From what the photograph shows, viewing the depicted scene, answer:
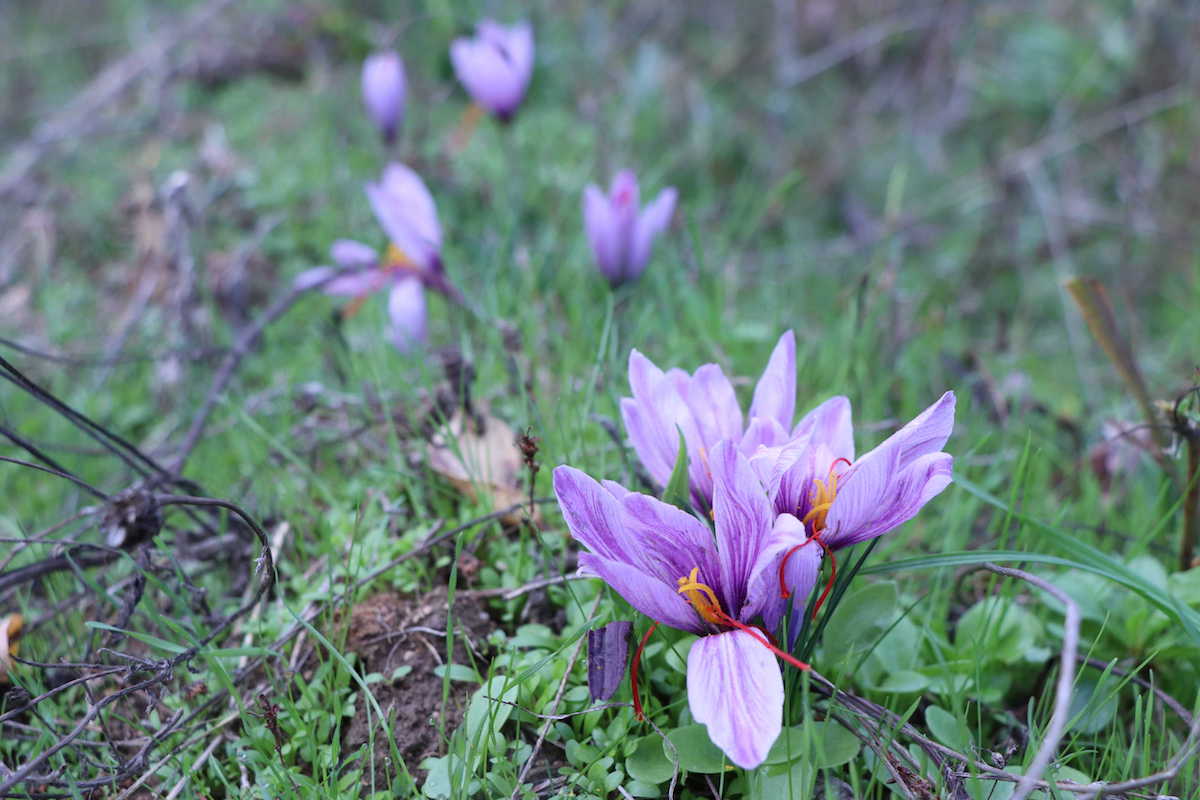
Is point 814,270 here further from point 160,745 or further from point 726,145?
point 160,745

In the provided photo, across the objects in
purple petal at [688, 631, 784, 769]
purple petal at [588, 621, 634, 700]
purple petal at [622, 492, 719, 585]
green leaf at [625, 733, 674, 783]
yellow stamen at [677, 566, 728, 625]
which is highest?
purple petal at [622, 492, 719, 585]

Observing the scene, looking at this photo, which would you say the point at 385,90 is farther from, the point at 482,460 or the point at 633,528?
the point at 633,528

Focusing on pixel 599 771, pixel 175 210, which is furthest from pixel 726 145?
pixel 599 771

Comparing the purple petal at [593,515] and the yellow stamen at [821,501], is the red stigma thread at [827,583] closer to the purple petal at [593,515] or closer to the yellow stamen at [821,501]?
the yellow stamen at [821,501]

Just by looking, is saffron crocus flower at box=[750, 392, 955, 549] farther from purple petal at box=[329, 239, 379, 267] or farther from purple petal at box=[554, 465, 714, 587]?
purple petal at box=[329, 239, 379, 267]

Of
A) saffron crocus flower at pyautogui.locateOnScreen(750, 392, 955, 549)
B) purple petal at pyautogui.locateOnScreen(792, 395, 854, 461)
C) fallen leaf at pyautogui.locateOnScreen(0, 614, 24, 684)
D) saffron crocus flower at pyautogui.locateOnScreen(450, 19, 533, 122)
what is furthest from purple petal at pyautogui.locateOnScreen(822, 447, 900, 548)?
saffron crocus flower at pyautogui.locateOnScreen(450, 19, 533, 122)

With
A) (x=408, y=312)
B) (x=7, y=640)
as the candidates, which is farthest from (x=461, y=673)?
(x=408, y=312)

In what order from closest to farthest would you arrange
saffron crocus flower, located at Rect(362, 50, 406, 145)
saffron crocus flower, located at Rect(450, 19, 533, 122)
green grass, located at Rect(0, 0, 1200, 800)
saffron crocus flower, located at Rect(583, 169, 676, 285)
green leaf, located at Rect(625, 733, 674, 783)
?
green leaf, located at Rect(625, 733, 674, 783) → green grass, located at Rect(0, 0, 1200, 800) → saffron crocus flower, located at Rect(583, 169, 676, 285) → saffron crocus flower, located at Rect(450, 19, 533, 122) → saffron crocus flower, located at Rect(362, 50, 406, 145)
